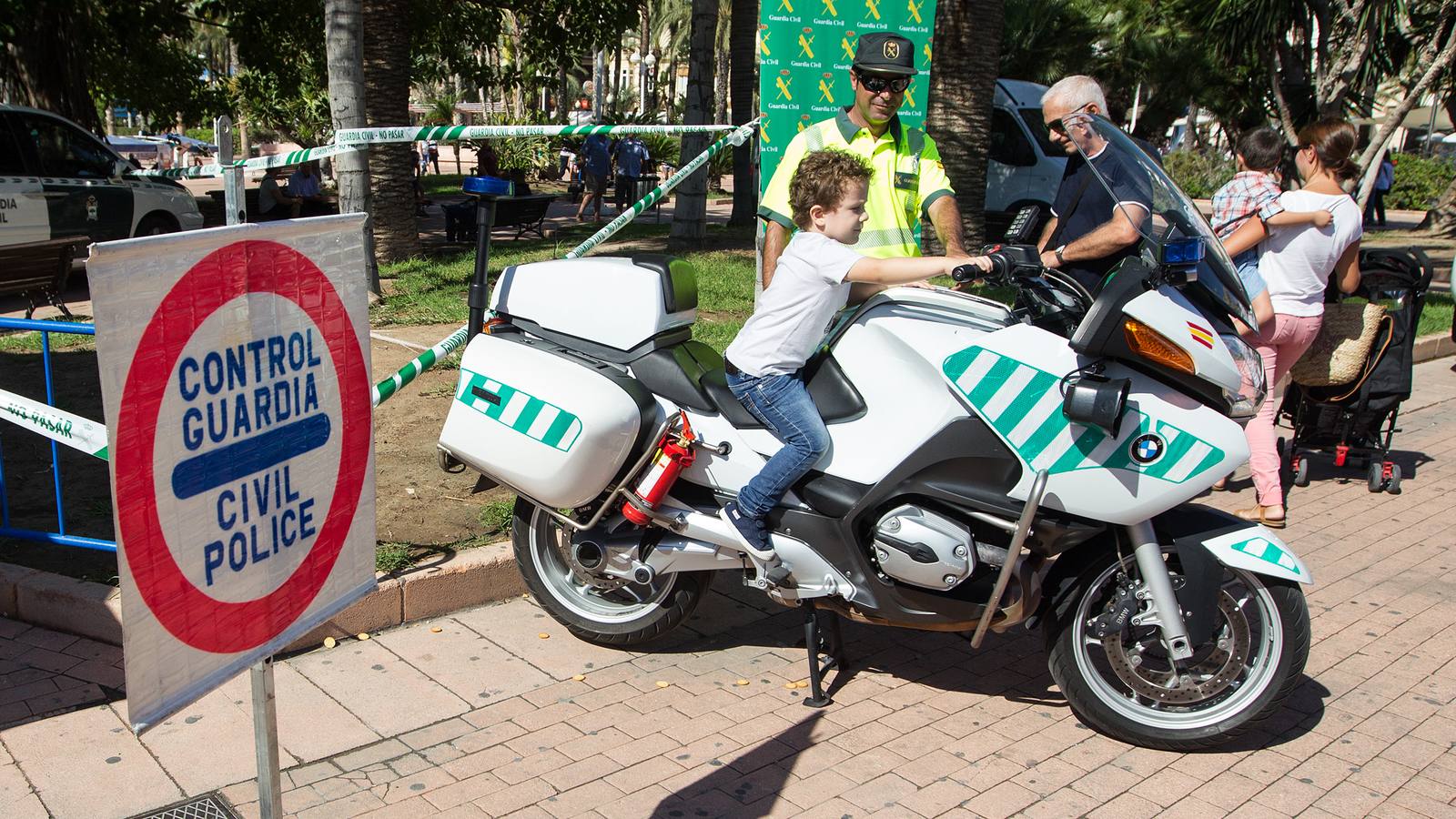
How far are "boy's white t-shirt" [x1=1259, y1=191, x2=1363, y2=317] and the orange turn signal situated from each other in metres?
2.98

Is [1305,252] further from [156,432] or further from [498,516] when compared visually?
[156,432]

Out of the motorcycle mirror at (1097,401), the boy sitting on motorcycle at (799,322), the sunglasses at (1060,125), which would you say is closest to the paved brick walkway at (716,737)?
the boy sitting on motorcycle at (799,322)

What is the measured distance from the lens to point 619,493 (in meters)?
4.20

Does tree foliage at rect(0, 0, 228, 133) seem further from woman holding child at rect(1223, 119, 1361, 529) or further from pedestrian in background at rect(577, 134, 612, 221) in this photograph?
woman holding child at rect(1223, 119, 1361, 529)

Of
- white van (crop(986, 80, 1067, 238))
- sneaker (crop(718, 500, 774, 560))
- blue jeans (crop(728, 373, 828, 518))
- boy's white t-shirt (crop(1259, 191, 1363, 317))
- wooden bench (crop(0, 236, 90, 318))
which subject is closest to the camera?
blue jeans (crop(728, 373, 828, 518))

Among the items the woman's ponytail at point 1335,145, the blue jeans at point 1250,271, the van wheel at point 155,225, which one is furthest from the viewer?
the van wheel at point 155,225

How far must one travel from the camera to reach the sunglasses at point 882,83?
4879mm

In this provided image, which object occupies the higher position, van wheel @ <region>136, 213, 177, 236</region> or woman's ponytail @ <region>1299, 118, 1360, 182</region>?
woman's ponytail @ <region>1299, 118, 1360, 182</region>

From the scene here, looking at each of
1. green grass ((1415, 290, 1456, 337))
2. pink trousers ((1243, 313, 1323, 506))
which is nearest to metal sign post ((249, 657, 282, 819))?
pink trousers ((1243, 313, 1323, 506))

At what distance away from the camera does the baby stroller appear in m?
6.96

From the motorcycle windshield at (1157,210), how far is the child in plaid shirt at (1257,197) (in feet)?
7.46

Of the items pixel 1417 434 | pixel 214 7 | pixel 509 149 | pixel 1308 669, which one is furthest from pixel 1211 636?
pixel 509 149

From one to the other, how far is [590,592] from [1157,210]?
247 cm

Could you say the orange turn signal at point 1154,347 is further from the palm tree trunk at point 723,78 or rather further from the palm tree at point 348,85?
the palm tree trunk at point 723,78
